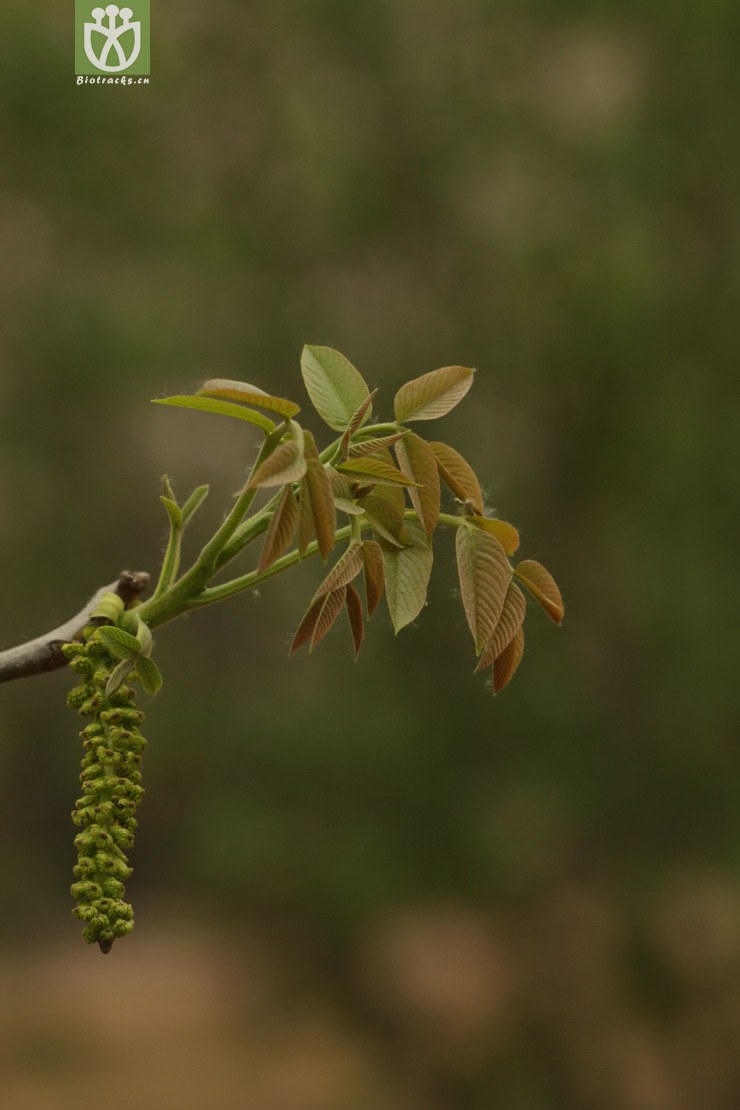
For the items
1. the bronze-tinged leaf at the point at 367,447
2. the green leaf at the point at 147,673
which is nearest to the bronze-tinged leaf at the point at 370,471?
the bronze-tinged leaf at the point at 367,447

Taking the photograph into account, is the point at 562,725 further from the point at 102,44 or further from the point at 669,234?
the point at 102,44

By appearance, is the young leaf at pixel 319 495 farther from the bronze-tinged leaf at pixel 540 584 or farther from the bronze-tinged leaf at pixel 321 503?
the bronze-tinged leaf at pixel 540 584

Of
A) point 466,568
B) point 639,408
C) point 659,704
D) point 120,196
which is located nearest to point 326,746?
point 659,704

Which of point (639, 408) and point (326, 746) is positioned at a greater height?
point (639, 408)

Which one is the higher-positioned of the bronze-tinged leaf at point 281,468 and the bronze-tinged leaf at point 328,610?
the bronze-tinged leaf at point 281,468

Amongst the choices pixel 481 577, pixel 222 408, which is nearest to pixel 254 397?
pixel 222 408

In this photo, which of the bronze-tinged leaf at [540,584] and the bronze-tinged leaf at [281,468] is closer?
the bronze-tinged leaf at [281,468]

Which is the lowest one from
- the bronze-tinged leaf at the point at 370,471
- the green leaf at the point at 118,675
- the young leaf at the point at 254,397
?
the green leaf at the point at 118,675
